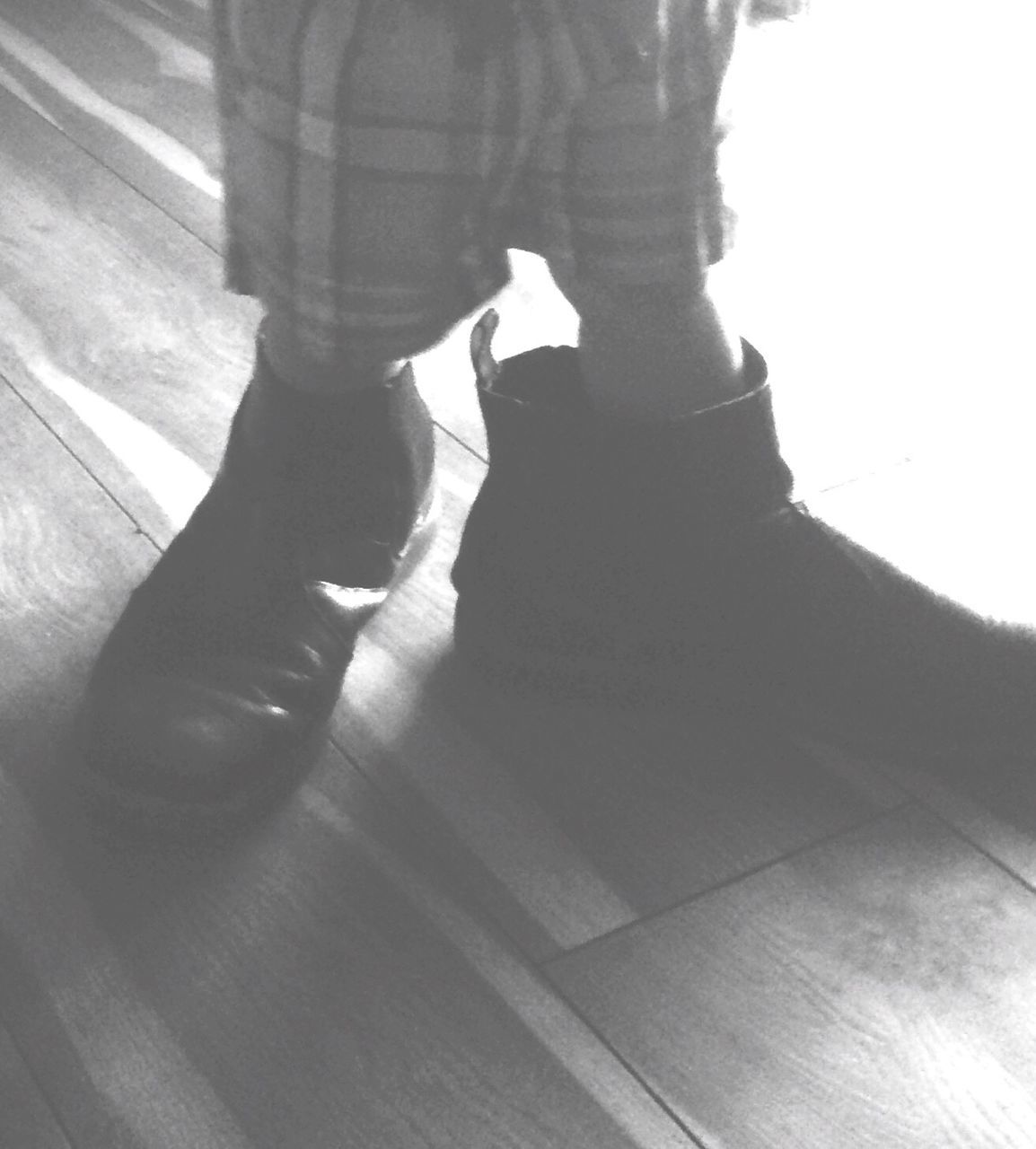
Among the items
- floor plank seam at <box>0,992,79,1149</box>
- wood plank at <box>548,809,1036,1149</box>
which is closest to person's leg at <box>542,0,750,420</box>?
wood plank at <box>548,809,1036,1149</box>

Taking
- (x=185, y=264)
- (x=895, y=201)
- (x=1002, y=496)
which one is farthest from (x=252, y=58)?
(x=895, y=201)

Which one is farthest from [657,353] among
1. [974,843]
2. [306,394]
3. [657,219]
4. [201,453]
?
[201,453]

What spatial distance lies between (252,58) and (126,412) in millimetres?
493

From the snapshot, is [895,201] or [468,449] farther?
[895,201]

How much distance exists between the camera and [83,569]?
95 centimetres

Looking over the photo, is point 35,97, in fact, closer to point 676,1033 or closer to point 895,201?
point 895,201

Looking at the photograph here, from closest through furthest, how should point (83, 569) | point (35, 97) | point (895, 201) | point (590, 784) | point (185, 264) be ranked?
point (590, 784), point (83, 569), point (185, 264), point (895, 201), point (35, 97)

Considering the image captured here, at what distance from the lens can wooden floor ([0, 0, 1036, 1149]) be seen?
62 cm

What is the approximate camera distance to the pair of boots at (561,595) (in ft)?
2.53

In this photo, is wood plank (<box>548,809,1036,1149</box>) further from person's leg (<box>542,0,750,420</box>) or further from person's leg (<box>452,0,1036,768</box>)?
person's leg (<box>542,0,750,420</box>)

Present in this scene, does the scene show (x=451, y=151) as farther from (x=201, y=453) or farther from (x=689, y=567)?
(x=201, y=453)

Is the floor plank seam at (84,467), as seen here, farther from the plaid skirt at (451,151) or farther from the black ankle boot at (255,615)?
the plaid skirt at (451,151)

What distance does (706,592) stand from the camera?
0.81m

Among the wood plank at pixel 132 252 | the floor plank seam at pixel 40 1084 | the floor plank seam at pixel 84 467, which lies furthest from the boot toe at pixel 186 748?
the wood plank at pixel 132 252
